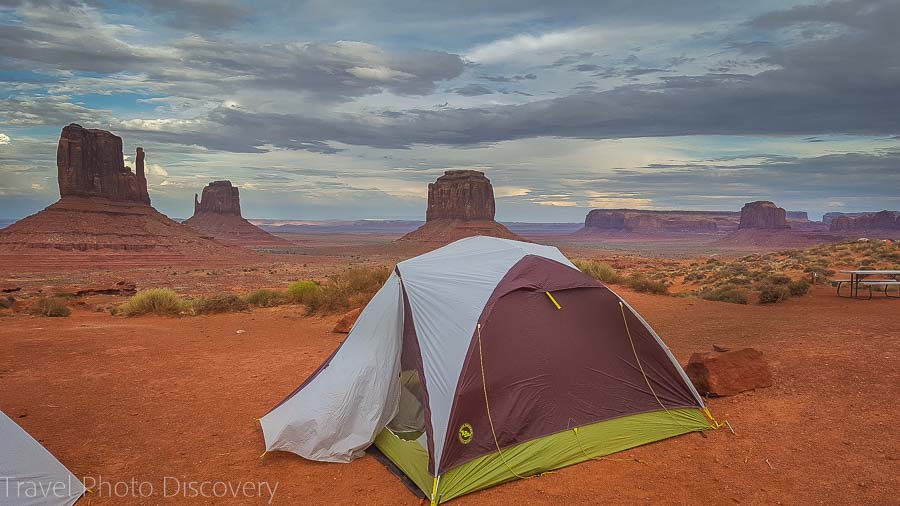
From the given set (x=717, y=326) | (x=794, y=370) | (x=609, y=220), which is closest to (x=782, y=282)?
(x=717, y=326)

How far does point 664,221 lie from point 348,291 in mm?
158698

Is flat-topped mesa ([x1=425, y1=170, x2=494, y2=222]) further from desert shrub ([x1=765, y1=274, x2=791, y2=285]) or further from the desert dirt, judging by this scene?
the desert dirt

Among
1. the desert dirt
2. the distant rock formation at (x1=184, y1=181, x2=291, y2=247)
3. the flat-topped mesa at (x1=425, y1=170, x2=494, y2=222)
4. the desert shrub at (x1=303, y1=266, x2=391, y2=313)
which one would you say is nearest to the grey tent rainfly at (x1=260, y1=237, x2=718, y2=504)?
the desert dirt

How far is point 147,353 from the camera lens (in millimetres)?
11508

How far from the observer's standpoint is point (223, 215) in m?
122

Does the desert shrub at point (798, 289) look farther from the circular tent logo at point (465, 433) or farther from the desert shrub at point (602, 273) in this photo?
the circular tent logo at point (465, 433)

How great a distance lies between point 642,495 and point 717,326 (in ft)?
31.1

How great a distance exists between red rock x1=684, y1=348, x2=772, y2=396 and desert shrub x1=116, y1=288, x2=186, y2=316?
49.9 ft

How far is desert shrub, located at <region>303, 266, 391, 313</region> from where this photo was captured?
1675 cm

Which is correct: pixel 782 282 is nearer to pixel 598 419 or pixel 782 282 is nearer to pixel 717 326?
pixel 717 326

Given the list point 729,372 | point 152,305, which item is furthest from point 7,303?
point 729,372

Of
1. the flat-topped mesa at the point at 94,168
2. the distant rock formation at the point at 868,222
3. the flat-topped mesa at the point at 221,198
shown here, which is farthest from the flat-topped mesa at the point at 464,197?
the distant rock formation at the point at 868,222

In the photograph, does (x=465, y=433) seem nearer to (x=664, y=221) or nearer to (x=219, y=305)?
(x=219, y=305)

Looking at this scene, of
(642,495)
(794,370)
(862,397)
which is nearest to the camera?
(642,495)
